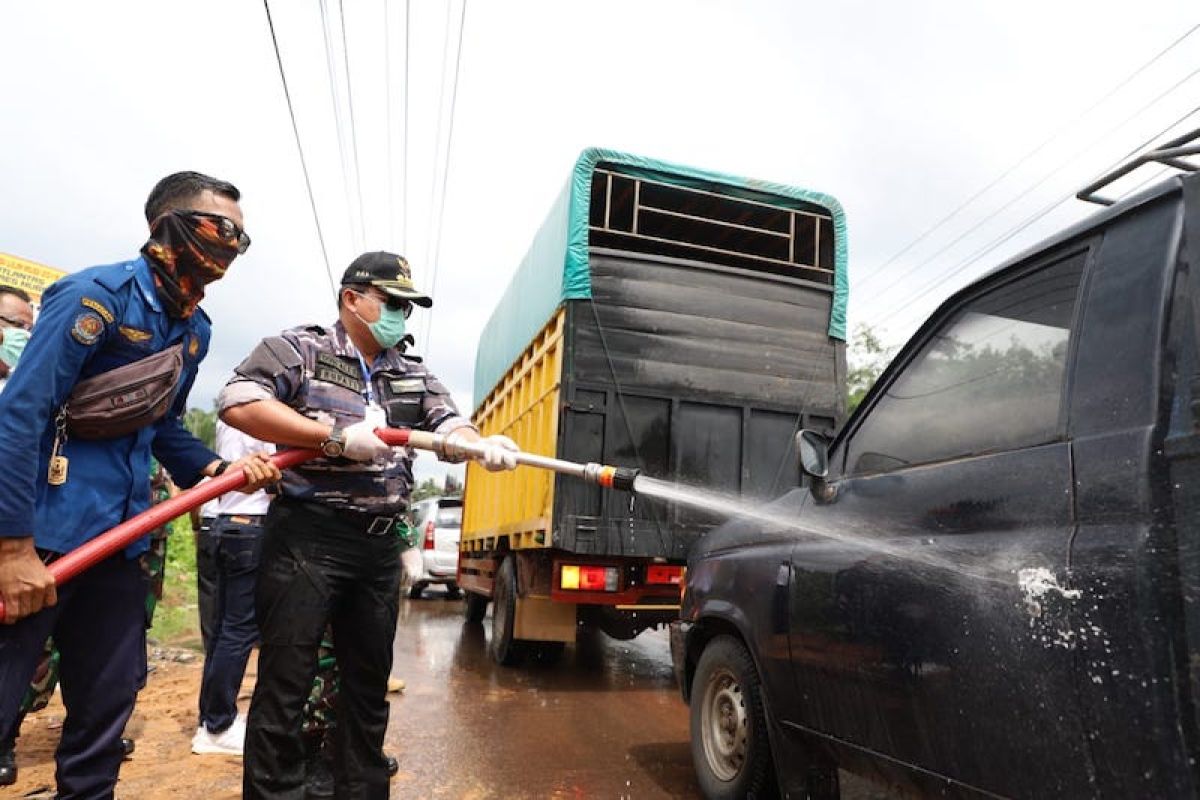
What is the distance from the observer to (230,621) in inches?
149

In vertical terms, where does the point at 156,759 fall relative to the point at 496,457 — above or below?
below

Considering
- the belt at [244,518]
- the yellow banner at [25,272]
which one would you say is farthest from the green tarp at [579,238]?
the yellow banner at [25,272]

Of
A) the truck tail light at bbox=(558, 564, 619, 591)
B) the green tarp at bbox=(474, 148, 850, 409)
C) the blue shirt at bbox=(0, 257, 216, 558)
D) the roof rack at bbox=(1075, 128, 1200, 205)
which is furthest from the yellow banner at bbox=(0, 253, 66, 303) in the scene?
the roof rack at bbox=(1075, 128, 1200, 205)

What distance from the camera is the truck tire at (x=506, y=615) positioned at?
6.45m

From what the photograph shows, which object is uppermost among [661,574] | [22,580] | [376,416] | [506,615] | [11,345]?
[11,345]

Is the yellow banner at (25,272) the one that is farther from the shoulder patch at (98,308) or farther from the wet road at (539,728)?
the shoulder patch at (98,308)

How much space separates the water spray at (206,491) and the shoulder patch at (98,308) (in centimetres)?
50

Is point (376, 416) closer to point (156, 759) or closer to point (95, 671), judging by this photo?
point (95, 671)

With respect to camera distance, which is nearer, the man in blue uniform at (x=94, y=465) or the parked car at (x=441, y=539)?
the man in blue uniform at (x=94, y=465)

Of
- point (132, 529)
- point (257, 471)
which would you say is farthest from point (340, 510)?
point (132, 529)

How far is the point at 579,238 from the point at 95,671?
13.3ft

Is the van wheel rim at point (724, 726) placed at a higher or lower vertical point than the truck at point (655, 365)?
lower

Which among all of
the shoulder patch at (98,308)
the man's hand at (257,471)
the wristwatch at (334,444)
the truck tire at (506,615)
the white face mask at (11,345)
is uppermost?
the white face mask at (11,345)

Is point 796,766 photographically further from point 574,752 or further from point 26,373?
point 26,373
